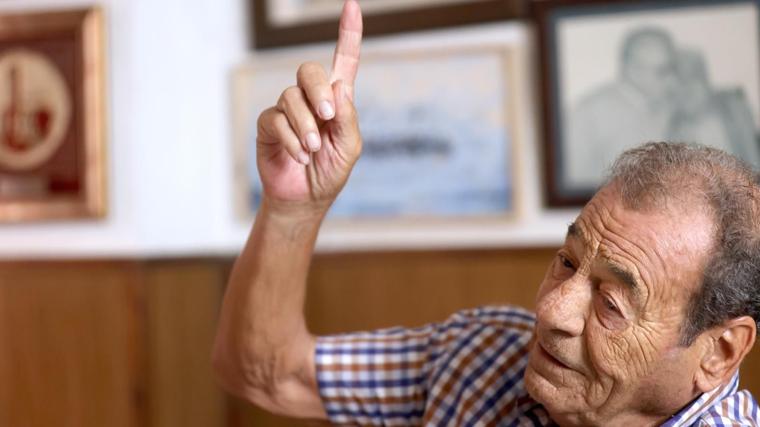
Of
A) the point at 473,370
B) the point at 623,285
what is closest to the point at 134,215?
the point at 473,370

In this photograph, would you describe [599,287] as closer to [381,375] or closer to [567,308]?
[567,308]

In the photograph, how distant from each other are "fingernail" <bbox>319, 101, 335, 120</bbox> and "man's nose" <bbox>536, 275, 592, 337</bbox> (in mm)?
401

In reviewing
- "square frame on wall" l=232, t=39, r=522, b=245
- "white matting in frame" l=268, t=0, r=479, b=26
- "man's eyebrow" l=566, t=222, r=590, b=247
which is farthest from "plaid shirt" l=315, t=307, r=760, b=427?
"white matting in frame" l=268, t=0, r=479, b=26

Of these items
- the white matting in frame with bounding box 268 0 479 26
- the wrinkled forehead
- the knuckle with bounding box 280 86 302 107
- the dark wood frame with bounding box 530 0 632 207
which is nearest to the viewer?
the wrinkled forehead

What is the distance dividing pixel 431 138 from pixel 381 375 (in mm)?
1259

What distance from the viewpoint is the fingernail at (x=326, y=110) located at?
124 cm

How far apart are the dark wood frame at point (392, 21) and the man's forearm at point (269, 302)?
1327 millimetres

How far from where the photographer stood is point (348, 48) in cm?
135

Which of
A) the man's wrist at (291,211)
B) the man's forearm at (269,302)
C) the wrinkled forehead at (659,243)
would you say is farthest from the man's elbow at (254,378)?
the wrinkled forehead at (659,243)

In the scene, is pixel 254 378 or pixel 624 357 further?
pixel 254 378

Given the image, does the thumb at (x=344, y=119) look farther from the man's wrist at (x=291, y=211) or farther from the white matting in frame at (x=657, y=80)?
the white matting in frame at (x=657, y=80)

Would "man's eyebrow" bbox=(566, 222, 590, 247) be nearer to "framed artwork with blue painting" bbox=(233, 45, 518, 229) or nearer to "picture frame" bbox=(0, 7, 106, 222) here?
"framed artwork with blue painting" bbox=(233, 45, 518, 229)

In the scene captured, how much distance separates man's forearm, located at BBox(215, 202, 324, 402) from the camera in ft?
4.72

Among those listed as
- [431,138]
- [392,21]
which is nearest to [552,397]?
[431,138]
